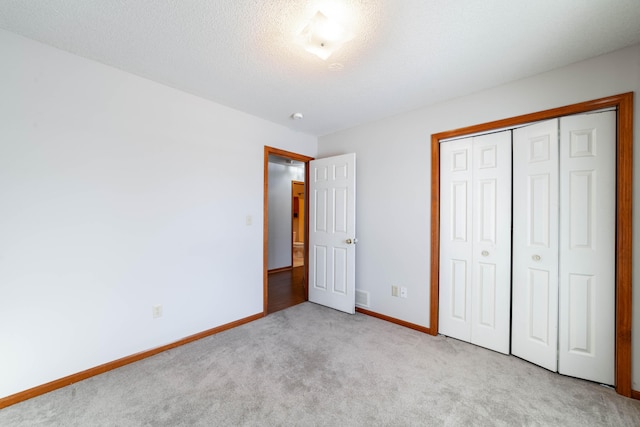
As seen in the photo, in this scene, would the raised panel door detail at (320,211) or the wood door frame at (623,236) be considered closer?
the wood door frame at (623,236)

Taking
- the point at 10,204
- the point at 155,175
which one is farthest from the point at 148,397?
the point at 155,175

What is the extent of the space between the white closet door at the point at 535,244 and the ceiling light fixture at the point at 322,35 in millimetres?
1761

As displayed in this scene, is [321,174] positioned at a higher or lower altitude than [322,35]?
lower

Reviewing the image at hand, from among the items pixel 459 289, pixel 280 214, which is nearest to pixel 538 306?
pixel 459 289

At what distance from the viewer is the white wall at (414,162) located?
1828mm

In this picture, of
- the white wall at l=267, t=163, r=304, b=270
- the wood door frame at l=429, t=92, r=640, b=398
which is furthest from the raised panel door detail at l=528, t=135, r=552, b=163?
the white wall at l=267, t=163, r=304, b=270

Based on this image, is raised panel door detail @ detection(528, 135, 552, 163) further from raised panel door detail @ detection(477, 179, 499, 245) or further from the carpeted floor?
the carpeted floor

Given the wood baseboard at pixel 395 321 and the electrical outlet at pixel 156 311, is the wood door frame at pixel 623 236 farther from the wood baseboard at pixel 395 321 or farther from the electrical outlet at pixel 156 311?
the electrical outlet at pixel 156 311

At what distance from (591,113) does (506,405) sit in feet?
7.07

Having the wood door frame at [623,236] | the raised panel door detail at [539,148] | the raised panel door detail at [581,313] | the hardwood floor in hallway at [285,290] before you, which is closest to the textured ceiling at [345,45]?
the wood door frame at [623,236]

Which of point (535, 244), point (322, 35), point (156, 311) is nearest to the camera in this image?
point (322, 35)

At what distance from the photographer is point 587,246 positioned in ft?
6.27

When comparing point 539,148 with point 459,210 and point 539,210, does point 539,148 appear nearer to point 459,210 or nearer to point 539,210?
point 539,210

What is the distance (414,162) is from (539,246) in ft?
4.38
